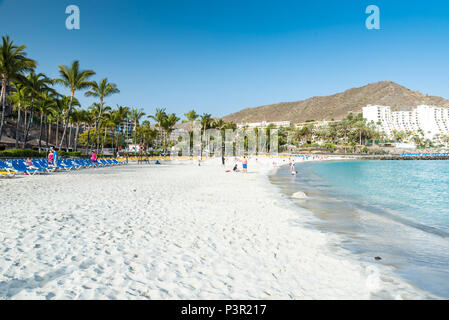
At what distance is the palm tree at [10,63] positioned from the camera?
24266 mm

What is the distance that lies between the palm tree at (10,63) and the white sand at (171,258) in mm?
23726

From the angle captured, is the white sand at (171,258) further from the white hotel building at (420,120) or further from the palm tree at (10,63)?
the white hotel building at (420,120)

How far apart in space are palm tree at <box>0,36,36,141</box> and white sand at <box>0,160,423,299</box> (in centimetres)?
2373

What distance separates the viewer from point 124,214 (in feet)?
21.7

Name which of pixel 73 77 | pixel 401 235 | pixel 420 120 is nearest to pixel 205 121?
pixel 73 77

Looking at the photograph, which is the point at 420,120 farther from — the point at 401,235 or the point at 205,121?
the point at 401,235

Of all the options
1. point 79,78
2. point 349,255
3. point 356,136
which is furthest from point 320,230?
point 356,136

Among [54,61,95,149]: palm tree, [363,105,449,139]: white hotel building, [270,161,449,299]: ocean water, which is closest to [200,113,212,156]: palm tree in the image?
[54,61,95,149]: palm tree

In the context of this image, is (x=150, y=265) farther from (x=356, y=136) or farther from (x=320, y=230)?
(x=356, y=136)

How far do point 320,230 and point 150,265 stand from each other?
153 inches

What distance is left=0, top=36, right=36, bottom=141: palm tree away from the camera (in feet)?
79.6

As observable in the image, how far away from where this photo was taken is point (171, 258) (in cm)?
399

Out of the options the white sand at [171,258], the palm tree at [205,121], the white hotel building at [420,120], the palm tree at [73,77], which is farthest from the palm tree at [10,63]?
the white hotel building at [420,120]

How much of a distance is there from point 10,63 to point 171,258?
2930 cm
